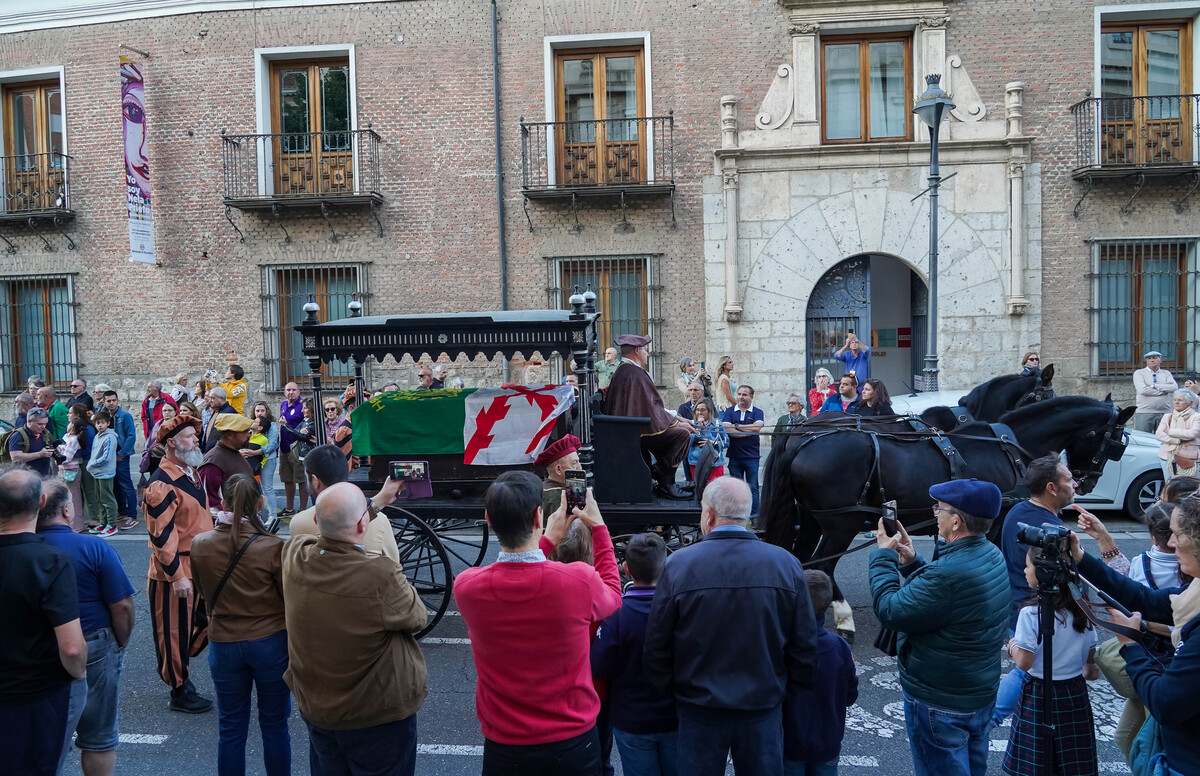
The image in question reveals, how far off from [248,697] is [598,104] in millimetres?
14274

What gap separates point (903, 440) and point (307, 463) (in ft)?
14.7

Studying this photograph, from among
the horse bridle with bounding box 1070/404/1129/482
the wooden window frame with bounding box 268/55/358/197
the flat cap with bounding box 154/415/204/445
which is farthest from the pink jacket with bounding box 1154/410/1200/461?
the wooden window frame with bounding box 268/55/358/197

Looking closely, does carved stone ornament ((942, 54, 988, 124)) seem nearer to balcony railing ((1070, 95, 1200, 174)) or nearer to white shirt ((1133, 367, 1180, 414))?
balcony railing ((1070, 95, 1200, 174))

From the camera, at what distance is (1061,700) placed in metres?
3.75

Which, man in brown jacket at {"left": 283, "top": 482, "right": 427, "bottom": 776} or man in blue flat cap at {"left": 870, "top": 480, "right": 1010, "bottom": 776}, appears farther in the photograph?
man in blue flat cap at {"left": 870, "top": 480, "right": 1010, "bottom": 776}

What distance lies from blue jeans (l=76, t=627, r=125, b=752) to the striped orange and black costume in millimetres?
1183

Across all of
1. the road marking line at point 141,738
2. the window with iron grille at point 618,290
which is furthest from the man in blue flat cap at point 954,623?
the window with iron grille at point 618,290

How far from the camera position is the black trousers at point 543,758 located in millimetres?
3160

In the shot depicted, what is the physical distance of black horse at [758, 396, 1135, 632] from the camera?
6.64 m

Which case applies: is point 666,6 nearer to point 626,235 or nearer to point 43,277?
point 626,235

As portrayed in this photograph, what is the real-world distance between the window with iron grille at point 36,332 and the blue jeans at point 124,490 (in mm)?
7121

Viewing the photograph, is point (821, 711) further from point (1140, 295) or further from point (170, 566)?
point (1140, 295)

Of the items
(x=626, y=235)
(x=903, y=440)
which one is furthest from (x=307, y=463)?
(x=626, y=235)

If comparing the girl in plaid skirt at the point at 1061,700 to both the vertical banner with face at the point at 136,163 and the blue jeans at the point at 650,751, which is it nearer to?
the blue jeans at the point at 650,751
